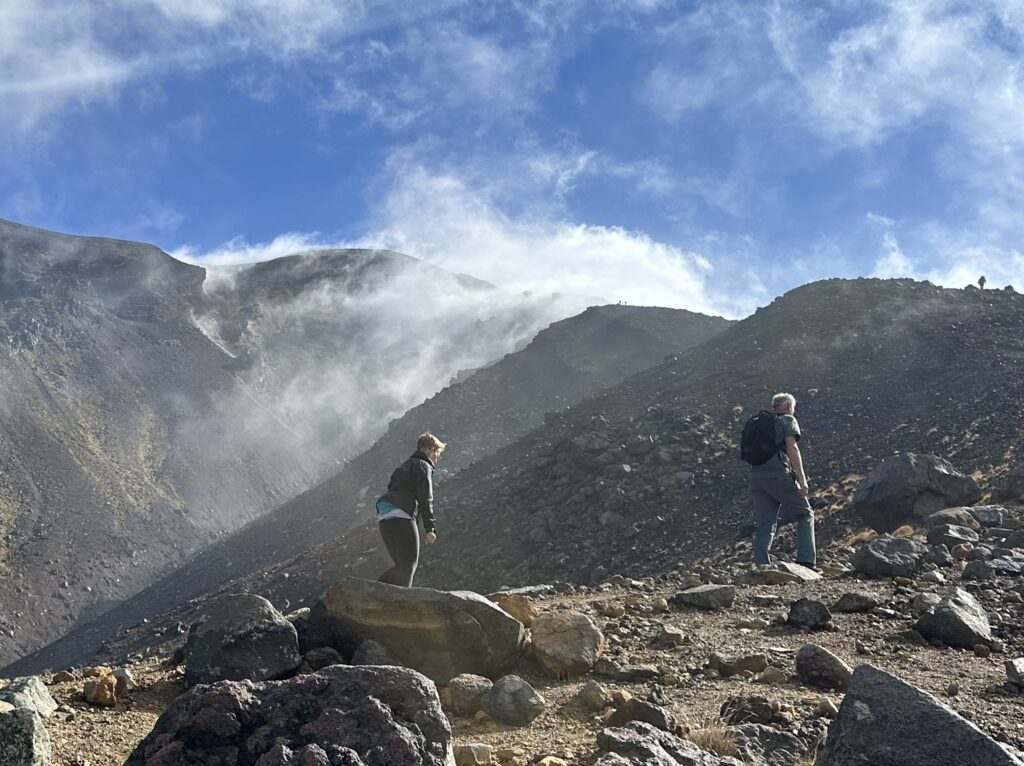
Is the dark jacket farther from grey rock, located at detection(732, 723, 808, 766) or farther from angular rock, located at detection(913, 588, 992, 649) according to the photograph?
angular rock, located at detection(913, 588, 992, 649)

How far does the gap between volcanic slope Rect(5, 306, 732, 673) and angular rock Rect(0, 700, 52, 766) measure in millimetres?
24799

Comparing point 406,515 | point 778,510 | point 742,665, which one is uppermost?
point 406,515

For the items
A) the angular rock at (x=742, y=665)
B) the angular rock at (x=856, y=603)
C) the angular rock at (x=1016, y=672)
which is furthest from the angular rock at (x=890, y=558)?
the angular rock at (x=742, y=665)

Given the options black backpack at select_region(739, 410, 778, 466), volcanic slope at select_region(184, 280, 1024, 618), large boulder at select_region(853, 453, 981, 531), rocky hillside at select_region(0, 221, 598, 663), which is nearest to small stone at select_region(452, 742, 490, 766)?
black backpack at select_region(739, 410, 778, 466)

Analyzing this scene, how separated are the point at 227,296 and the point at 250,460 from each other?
1149 inches

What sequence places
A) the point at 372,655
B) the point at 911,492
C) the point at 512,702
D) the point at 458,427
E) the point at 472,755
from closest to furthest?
the point at 472,755, the point at 512,702, the point at 372,655, the point at 911,492, the point at 458,427

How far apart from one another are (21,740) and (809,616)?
500 cm

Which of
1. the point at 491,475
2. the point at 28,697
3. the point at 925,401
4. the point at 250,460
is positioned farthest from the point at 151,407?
the point at 28,697

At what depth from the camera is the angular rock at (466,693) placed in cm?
398

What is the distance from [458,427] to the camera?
35.4 metres

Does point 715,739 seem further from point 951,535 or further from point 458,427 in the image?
point 458,427

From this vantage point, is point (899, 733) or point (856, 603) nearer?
point (899, 733)

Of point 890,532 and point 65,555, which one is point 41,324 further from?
point 890,532

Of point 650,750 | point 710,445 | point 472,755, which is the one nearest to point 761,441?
point 650,750
